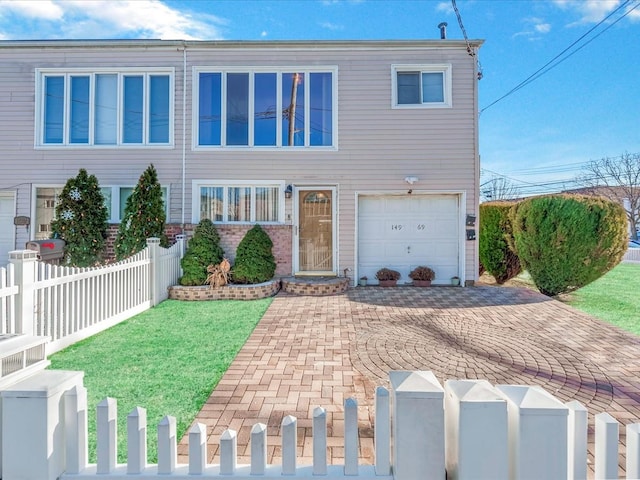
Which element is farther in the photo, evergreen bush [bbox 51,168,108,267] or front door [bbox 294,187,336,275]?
front door [bbox 294,187,336,275]

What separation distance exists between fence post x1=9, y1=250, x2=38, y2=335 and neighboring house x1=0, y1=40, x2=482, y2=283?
16.5 ft

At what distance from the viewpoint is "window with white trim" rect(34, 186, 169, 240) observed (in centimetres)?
872

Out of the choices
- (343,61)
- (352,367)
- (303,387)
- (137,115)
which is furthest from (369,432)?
(137,115)

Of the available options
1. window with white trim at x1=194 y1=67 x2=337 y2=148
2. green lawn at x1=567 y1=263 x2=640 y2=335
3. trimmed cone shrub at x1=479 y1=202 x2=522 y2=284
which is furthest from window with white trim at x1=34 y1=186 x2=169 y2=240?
green lawn at x1=567 y1=263 x2=640 y2=335

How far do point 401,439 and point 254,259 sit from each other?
6.82 metres

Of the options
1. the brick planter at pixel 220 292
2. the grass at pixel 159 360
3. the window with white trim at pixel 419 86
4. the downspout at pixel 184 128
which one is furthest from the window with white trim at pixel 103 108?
the window with white trim at pixel 419 86

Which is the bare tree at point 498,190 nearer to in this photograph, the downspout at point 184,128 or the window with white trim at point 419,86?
the window with white trim at point 419,86

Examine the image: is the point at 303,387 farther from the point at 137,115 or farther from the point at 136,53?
the point at 136,53

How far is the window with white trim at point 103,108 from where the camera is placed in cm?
879

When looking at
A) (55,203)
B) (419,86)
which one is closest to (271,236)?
(419,86)

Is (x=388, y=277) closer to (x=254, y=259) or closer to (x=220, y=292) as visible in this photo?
(x=254, y=259)

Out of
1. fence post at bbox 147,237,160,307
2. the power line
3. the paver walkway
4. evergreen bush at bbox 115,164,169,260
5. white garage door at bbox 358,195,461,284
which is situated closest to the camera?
the paver walkway

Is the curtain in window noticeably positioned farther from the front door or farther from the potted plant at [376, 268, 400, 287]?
the potted plant at [376, 268, 400, 287]

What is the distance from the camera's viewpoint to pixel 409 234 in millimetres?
8750
